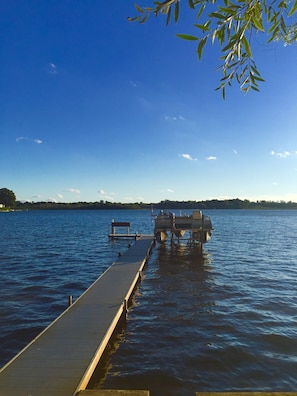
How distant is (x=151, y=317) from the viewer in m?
12.7

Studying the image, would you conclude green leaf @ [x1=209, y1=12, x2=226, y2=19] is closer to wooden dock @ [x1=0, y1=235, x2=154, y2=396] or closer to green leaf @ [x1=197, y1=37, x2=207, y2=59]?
green leaf @ [x1=197, y1=37, x2=207, y2=59]

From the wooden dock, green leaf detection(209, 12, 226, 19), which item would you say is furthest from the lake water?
green leaf detection(209, 12, 226, 19)

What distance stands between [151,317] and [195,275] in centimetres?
821

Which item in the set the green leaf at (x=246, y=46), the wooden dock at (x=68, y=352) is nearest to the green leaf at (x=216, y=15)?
the green leaf at (x=246, y=46)

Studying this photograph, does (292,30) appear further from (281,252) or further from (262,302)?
(281,252)

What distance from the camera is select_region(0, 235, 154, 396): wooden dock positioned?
21.4ft

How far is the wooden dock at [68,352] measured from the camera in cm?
652

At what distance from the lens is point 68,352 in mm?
7984

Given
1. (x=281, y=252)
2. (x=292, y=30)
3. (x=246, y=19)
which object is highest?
(x=292, y=30)

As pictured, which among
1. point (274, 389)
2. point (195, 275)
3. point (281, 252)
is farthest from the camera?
point (281, 252)

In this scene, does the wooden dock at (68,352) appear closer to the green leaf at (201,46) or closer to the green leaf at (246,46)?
the green leaf at (201,46)

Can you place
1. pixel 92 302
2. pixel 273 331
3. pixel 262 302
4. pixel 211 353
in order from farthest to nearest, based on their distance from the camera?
pixel 262 302 < pixel 92 302 < pixel 273 331 < pixel 211 353

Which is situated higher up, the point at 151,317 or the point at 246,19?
the point at 246,19

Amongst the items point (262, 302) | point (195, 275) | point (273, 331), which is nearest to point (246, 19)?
point (273, 331)
